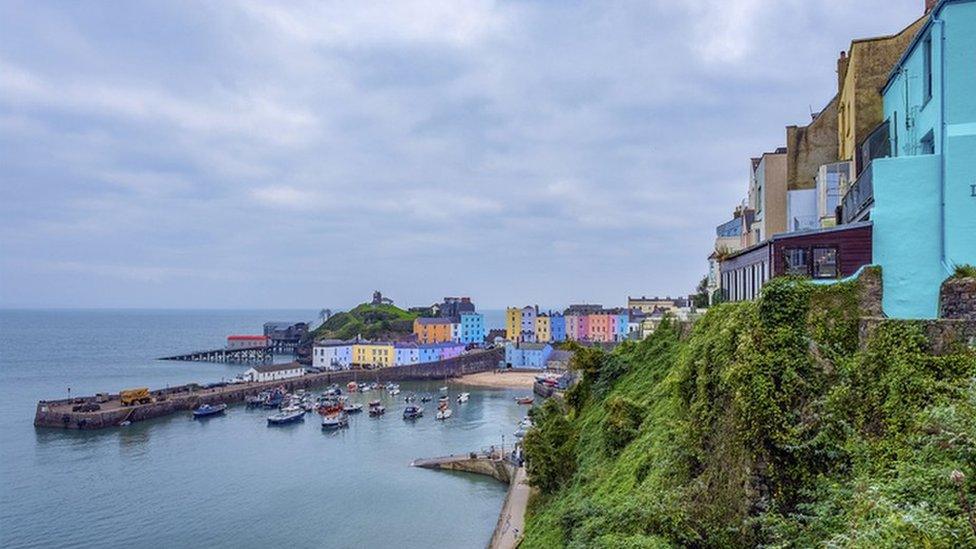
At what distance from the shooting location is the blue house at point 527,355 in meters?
86.1

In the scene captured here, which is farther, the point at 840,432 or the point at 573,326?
the point at 573,326

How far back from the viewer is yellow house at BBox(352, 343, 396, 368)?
3334 inches

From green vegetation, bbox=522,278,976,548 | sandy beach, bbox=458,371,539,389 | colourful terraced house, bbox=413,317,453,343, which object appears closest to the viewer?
green vegetation, bbox=522,278,976,548

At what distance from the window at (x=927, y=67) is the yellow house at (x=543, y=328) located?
94.2m

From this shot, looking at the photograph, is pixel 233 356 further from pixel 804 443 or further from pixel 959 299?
pixel 959 299

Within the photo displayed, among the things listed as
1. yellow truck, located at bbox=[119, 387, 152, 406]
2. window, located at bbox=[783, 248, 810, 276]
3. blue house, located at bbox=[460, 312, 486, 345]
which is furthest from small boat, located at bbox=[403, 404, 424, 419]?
blue house, located at bbox=[460, 312, 486, 345]

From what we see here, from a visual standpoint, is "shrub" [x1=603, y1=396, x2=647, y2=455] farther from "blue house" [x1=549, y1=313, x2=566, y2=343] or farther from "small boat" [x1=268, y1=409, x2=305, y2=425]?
"blue house" [x1=549, y1=313, x2=566, y2=343]

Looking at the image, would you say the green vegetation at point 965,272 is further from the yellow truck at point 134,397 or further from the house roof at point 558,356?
the house roof at point 558,356

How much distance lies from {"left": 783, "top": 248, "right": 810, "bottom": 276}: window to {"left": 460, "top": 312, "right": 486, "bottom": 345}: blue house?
313ft

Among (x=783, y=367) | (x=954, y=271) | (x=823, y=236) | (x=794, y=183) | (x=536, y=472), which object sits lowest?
(x=536, y=472)

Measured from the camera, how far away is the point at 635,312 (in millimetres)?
101875

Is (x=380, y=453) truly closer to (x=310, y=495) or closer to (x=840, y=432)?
(x=310, y=495)

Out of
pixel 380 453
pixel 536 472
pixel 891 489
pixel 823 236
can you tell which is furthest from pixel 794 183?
pixel 380 453

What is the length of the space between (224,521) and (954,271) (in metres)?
29.3
